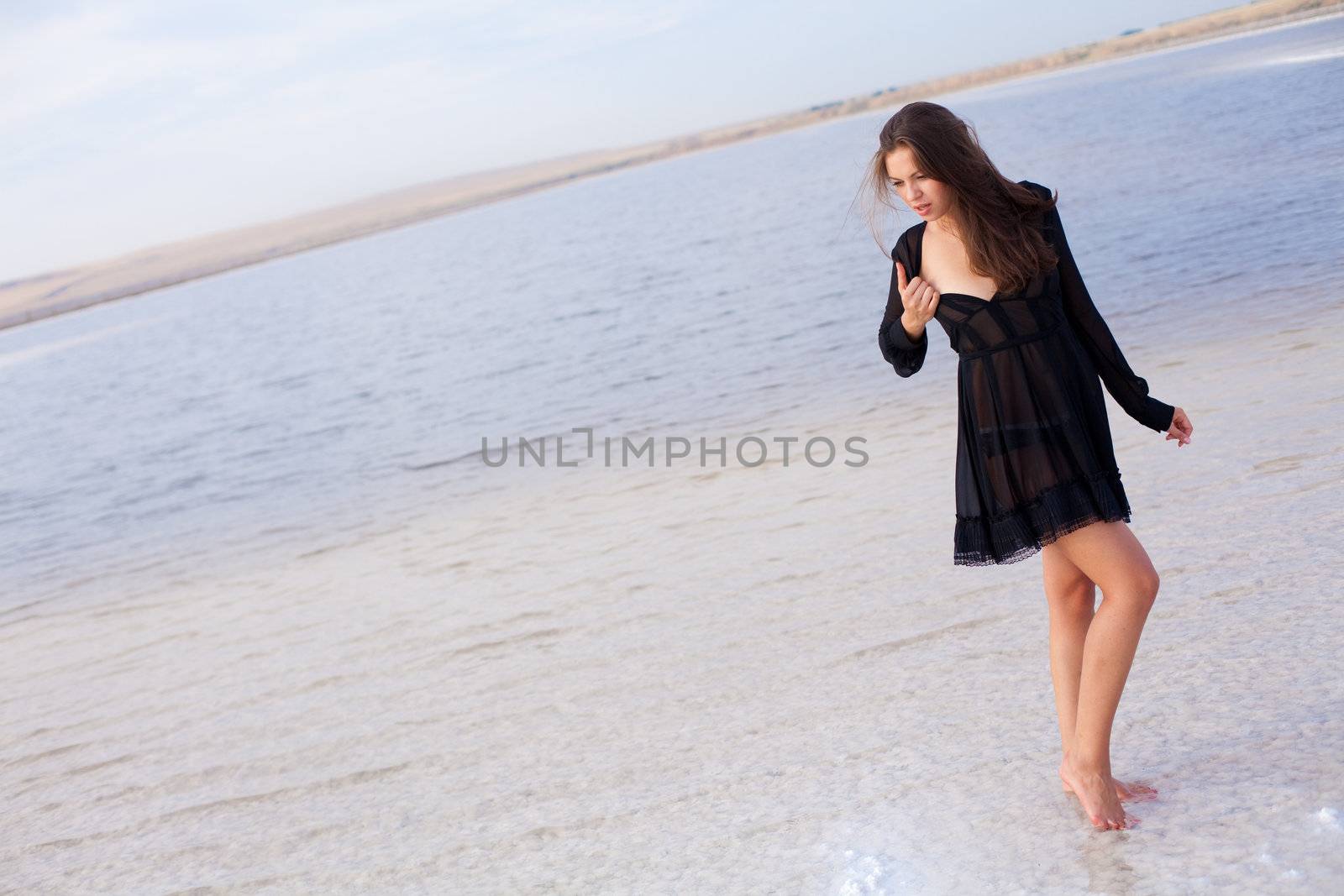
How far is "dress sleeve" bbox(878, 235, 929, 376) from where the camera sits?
2961 millimetres

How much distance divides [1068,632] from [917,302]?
0.92 m

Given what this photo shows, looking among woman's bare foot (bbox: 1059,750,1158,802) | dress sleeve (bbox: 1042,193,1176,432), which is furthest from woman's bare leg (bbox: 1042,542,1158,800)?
dress sleeve (bbox: 1042,193,1176,432)

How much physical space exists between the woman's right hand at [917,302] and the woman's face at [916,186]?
17 cm

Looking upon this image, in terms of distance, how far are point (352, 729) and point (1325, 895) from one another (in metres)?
3.30

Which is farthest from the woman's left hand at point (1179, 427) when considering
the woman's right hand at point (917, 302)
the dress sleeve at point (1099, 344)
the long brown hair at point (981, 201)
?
the woman's right hand at point (917, 302)

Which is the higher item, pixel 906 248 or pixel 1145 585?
pixel 906 248

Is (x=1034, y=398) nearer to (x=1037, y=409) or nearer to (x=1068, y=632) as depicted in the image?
(x=1037, y=409)

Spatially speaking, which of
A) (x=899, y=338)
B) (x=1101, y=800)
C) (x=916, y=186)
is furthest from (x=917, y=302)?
(x=1101, y=800)

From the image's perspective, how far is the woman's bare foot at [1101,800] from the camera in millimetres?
2768

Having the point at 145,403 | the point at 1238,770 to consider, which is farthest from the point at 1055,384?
the point at 145,403

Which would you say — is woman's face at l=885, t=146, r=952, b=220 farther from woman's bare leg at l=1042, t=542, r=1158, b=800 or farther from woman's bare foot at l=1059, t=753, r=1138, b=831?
woman's bare foot at l=1059, t=753, r=1138, b=831

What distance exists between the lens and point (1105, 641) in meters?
2.72

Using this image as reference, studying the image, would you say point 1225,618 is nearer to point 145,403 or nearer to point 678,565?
point 678,565

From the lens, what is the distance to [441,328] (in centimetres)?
2008
